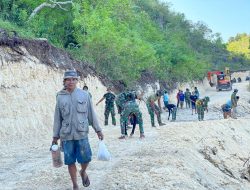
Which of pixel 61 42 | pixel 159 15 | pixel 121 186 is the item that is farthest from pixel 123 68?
pixel 159 15

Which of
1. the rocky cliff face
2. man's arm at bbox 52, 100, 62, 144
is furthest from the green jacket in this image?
the rocky cliff face

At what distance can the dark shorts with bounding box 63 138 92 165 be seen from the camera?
7812mm

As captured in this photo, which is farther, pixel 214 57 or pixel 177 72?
pixel 214 57

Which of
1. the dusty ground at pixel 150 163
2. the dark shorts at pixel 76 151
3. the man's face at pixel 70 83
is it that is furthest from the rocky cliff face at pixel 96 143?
the man's face at pixel 70 83

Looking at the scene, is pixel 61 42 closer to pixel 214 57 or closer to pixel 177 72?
pixel 177 72

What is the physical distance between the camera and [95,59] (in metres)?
30.9

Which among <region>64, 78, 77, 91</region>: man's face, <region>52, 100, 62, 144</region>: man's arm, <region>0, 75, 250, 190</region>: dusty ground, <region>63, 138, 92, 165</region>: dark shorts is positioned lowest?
<region>0, 75, 250, 190</region>: dusty ground

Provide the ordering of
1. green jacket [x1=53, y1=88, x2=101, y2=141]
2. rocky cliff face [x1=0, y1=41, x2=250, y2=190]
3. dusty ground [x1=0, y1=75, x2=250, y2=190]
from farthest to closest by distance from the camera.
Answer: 1. rocky cliff face [x1=0, y1=41, x2=250, y2=190]
2. dusty ground [x1=0, y1=75, x2=250, y2=190]
3. green jacket [x1=53, y1=88, x2=101, y2=141]

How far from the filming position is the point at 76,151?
7898 mm

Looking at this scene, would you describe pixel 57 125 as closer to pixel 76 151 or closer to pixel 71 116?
pixel 71 116

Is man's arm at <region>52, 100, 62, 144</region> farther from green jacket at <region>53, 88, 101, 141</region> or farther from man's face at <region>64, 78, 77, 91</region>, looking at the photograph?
man's face at <region>64, 78, 77, 91</region>

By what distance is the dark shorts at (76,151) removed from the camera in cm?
781

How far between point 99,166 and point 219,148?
617cm

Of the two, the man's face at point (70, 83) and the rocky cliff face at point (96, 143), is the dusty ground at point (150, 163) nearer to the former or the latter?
the rocky cliff face at point (96, 143)
